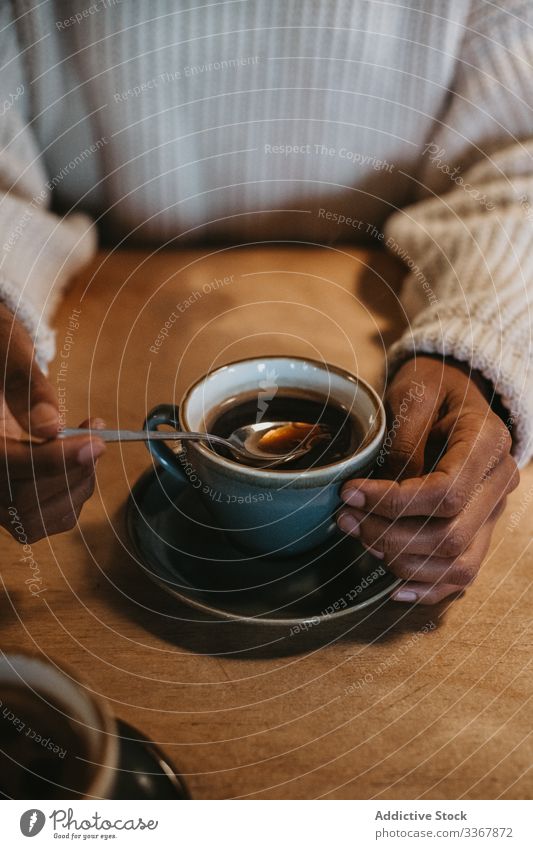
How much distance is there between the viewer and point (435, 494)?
0.23 metres

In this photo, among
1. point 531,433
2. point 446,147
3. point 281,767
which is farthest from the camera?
point 446,147

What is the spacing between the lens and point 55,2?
0.30 metres

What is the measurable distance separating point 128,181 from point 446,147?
183 mm

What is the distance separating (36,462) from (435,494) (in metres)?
0.13

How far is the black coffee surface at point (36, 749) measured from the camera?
6.4 inches

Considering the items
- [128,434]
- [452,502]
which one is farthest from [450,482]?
[128,434]

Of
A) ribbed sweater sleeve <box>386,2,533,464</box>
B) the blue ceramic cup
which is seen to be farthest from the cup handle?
ribbed sweater sleeve <box>386,2,533,464</box>

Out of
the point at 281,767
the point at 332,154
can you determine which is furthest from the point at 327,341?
the point at 281,767

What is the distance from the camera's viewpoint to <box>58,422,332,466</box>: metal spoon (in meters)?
0.22

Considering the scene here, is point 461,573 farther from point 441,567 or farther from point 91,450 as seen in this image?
point 91,450

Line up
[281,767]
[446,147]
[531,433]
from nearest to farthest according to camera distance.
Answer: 1. [281,767]
2. [531,433]
3. [446,147]

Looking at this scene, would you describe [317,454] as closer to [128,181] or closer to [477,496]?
[477,496]

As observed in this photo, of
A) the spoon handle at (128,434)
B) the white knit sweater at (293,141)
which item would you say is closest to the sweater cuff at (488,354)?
the white knit sweater at (293,141)

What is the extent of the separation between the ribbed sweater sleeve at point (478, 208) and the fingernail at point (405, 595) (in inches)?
4.9
